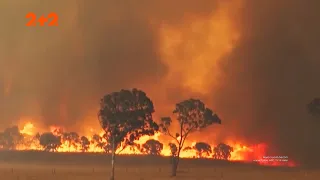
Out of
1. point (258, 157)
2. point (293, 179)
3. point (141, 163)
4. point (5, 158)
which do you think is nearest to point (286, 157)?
point (258, 157)

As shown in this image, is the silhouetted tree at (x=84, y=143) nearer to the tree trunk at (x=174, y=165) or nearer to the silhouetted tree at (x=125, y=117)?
the tree trunk at (x=174, y=165)

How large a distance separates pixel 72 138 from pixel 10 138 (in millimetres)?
22891

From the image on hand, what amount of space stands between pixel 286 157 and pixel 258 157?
8739 mm

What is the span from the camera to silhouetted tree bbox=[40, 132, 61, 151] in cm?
14400

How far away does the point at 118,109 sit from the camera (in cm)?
5372

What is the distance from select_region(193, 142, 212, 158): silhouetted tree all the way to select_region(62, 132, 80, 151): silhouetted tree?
4409cm

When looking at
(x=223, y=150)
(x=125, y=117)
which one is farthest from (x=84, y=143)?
(x=125, y=117)

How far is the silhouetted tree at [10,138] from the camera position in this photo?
144 meters

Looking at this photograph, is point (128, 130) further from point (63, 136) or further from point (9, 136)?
point (9, 136)

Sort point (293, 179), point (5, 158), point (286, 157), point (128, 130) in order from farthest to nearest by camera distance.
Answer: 1. point (5, 158)
2. point (286, 157)
3. point (293, 179)
4. point (128, 130)

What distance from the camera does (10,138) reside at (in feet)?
477

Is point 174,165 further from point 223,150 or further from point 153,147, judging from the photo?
point 223,150

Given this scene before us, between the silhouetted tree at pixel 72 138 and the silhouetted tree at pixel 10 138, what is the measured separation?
16852mm

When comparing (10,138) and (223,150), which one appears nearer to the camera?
(223,150)
